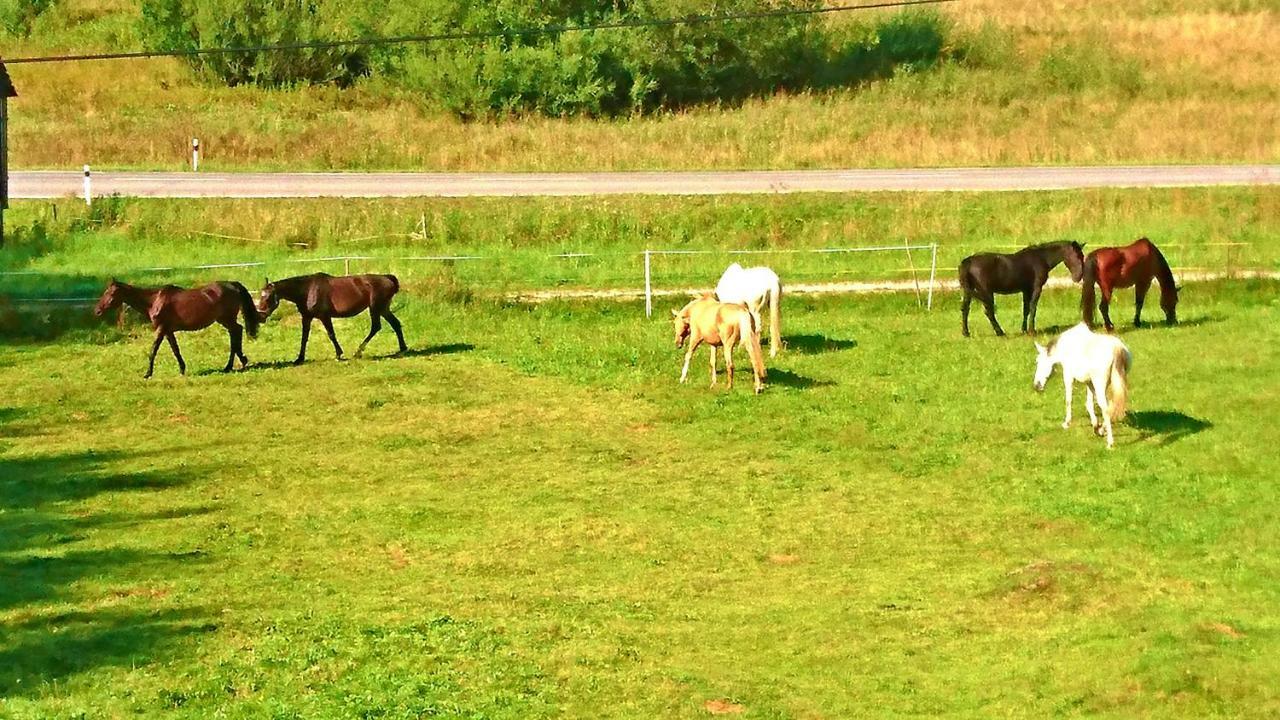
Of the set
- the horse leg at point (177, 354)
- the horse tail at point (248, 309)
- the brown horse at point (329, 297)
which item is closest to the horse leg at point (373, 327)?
→ the brown horse at point (329, 297)

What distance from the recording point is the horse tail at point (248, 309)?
100 feet

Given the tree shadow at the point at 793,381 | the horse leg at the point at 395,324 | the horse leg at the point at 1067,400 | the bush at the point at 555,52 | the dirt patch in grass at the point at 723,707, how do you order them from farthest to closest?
the bush at the point at 555,52, the horse leg at the point at 395,324, the tree shadow at the point at 793,381, the horse leg at the point at 1067,400, the dirt patch in grass at the point at 723,707

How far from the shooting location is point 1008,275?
31.5m

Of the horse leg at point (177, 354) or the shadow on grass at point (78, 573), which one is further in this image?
the horse leg at point (177, 354)

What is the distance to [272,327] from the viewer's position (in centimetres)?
3431

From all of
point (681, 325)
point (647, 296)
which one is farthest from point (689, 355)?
point (647, 296)

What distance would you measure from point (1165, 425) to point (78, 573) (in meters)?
15.0

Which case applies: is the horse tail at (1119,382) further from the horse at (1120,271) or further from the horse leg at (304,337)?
the horse leg at (304,337)

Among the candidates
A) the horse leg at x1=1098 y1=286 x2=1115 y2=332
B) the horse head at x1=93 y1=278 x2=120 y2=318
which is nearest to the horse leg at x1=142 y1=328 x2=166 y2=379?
the horse head at x1=93 y1=278 x2=120 y2=318

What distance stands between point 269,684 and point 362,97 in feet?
144

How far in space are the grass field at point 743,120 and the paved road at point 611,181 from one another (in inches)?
76.1

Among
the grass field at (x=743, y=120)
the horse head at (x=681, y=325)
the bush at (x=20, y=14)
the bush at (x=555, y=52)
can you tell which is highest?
the bush at (x=20, y=14)

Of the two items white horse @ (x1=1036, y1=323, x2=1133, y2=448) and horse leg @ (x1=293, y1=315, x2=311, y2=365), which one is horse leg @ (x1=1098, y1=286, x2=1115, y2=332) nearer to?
white horse @ (x1=1036, y1=323, x2=1133, y2=448)

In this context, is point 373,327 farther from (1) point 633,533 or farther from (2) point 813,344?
(1) point 633,533
